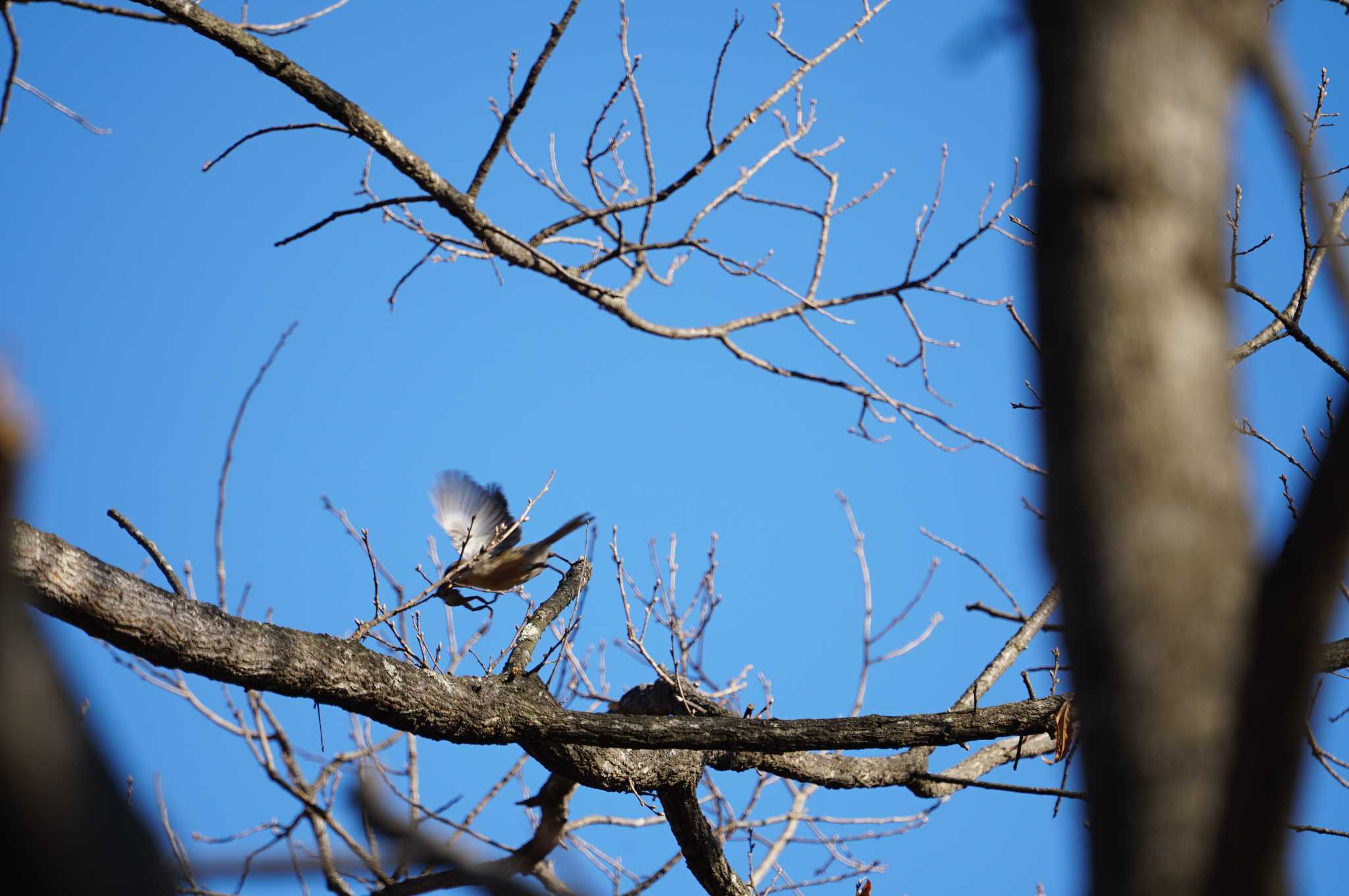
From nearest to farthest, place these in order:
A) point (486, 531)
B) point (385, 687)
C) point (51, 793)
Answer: point (51, 793) → point (385, 687) → point (486, 531)

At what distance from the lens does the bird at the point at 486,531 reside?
19.5ft

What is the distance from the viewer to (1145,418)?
0.72 meters

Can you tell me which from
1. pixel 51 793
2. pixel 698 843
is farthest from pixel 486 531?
pixel 51 793

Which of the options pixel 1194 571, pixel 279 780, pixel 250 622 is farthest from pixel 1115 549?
pixel 279 780

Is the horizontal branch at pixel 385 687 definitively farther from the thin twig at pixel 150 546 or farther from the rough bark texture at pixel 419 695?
the thin twig at pixel 150 546

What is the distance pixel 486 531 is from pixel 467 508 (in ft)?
1.30

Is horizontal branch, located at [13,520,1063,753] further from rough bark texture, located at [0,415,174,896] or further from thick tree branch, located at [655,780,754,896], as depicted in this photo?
rough bark texture, located at [0,415,174,896]

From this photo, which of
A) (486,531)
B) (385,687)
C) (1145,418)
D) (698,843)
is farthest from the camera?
(486,531)

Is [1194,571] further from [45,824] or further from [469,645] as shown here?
[469,645]

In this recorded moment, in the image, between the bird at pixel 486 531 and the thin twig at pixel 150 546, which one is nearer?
the thin twig at pixel 150 546

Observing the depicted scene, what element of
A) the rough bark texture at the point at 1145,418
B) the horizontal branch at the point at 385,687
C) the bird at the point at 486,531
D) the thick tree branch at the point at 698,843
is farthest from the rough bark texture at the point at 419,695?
the bird at the point at 486,531

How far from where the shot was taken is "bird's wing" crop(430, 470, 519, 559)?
6.24m

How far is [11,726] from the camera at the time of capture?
601 millimetres

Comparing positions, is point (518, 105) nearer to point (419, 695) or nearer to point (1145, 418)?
point (419, 695)
